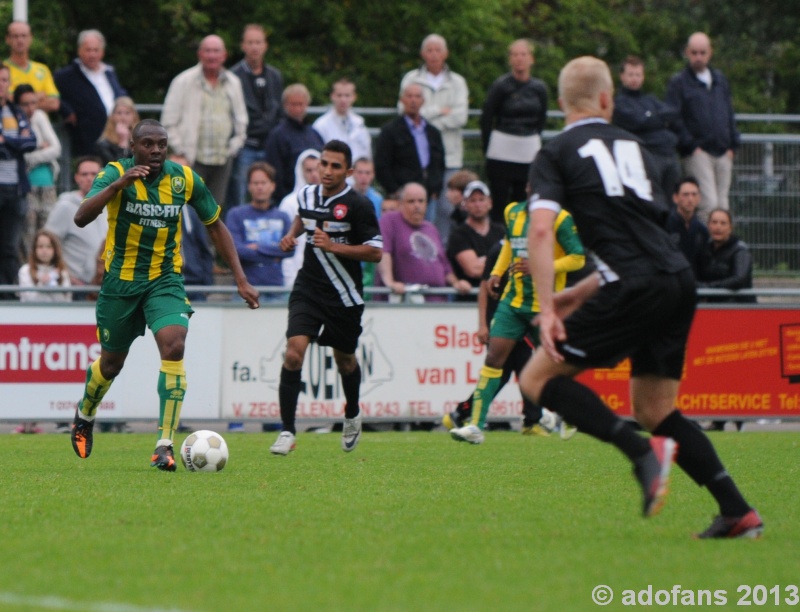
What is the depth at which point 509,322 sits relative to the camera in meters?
12.9

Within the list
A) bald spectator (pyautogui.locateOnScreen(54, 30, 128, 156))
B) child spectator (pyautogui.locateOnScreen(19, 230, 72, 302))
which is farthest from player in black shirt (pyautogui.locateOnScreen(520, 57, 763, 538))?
bald spectator (pyautogui.locateOnScreen(54, 30, 128, 156))

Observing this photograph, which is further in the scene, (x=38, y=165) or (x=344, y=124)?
(x=344, y=124)

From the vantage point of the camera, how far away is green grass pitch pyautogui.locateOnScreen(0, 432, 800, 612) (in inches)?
203

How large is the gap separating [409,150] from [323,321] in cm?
622

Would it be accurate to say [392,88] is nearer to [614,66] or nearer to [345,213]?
[614,66]

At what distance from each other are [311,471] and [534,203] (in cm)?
410


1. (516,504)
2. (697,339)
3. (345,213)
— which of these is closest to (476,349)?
(697,339)

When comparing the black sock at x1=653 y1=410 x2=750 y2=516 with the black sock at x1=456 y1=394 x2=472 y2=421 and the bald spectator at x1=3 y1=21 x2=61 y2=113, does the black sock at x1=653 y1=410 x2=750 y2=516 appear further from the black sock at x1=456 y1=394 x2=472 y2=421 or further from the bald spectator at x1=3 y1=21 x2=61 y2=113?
the bald spectator at x1=3 y1=21 x2=61 y2=113

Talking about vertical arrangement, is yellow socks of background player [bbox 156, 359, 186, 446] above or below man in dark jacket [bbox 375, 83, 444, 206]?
below

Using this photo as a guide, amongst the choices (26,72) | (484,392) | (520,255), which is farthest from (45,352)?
(520,255)

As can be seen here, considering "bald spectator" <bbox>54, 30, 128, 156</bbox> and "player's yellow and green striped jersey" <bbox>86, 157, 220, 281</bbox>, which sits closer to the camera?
"player's yellow and green striped jersey" <bbox>86, 157, 220, 281</bbox>

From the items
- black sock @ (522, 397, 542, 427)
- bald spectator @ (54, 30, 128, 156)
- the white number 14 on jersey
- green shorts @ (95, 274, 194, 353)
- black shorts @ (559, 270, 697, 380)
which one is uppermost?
bald spectator @ (54, 30, 128, 156)

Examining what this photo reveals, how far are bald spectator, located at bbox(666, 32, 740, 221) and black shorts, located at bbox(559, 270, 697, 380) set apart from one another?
1195 cm

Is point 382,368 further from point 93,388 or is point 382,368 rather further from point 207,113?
point 93,388
